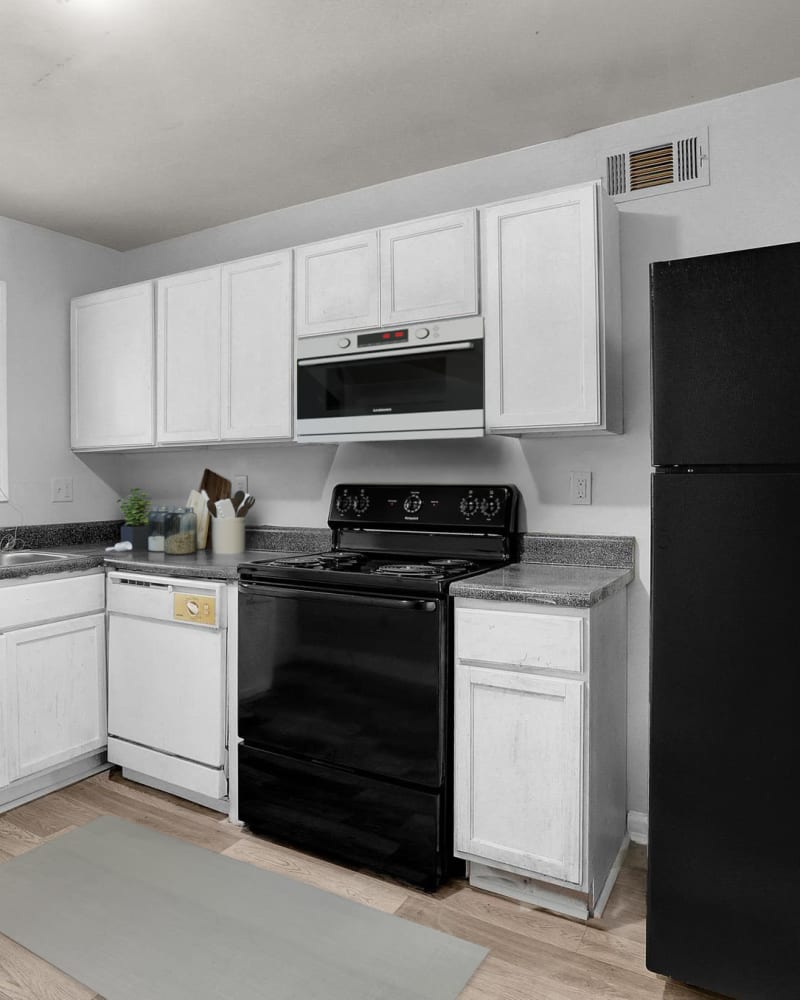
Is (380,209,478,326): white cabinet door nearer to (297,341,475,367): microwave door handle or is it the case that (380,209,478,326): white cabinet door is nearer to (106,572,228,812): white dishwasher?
(297,341,475,367): microwave door handle

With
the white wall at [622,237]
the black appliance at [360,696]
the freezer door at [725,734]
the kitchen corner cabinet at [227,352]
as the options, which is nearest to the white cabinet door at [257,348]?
the kitchen corner cabinet at [227,352]

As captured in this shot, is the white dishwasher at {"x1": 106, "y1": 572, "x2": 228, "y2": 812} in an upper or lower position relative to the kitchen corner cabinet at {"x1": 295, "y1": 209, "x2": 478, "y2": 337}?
lower

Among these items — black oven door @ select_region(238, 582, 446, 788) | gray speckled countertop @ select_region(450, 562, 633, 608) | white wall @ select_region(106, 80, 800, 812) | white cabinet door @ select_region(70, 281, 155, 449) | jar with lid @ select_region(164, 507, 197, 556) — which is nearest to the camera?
gray speckled countertop @ select_region(450, 562, 633, 608)

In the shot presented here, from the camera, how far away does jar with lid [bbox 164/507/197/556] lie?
3125 mm

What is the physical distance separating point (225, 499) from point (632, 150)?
2.17 metres

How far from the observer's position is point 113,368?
337 cm

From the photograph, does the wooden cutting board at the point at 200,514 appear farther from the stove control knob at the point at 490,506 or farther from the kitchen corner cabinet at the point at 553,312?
the kitchen corner cabinet at the point at 553,312

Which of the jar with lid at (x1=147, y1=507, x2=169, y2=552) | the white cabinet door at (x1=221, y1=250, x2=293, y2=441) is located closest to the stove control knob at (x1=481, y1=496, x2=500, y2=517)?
the white cabinet door at (x1=221, y1=250, x2=293, y2=441)

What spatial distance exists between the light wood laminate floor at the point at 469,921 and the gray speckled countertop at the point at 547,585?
0.91m

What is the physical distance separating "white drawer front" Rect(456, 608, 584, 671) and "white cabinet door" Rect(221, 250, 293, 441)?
1.18 metres

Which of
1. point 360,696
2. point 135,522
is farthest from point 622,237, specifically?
point 135,522

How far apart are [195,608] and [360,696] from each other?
79 cm

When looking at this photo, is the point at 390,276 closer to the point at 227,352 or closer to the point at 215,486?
the point at 227,352

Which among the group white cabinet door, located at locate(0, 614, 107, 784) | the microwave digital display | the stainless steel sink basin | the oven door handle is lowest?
white cabinet door, located at locate(0, 614, 107, 784)
